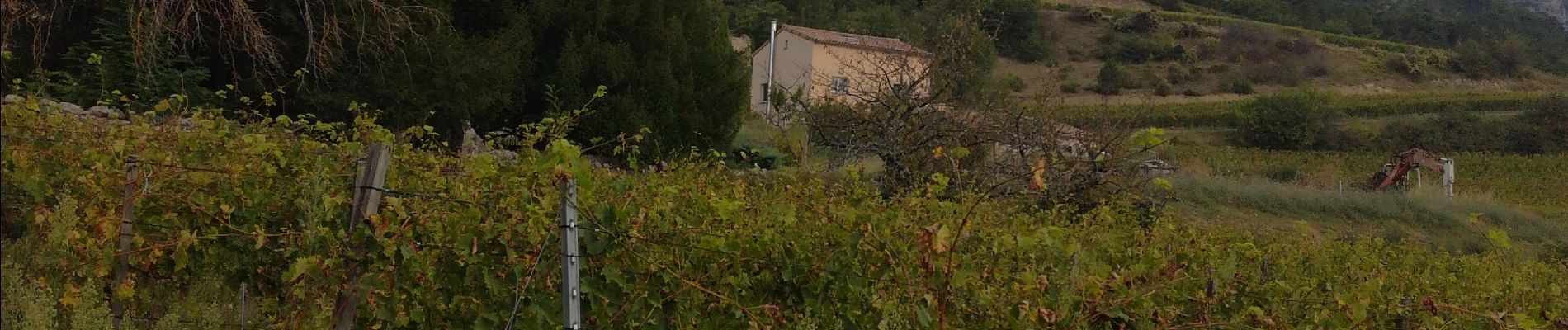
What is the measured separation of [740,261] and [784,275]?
144 millimetres

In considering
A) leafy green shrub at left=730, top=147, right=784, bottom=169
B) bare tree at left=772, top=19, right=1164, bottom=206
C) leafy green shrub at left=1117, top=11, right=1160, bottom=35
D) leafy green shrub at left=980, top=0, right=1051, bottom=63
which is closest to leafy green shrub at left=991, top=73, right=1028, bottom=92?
leafy green shrub at left=980, top=0, right=1051, bottom=63

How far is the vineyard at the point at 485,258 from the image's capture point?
270 centimetres

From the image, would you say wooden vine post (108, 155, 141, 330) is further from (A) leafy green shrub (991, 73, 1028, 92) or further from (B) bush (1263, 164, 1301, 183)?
(A) leafy green shrub (991, 73, 1028, 92)

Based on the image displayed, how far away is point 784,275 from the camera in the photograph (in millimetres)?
2818

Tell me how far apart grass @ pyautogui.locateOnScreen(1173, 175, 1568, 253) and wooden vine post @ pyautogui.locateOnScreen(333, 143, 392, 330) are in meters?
12.3

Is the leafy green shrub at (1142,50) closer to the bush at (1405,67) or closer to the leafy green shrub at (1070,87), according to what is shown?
the leafy green shrub at (1070,87)

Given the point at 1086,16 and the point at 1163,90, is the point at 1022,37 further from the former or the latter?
the point at 1086,16

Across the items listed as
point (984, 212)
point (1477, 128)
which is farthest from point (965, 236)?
point (1477, 128)

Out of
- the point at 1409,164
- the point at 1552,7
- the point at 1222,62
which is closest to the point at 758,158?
the point at 1409,164

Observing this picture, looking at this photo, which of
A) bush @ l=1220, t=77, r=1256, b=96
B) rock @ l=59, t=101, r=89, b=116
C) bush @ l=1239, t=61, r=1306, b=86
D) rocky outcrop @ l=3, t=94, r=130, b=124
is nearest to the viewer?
rocky outcrop @ l=3, t=94, r=130, b=124

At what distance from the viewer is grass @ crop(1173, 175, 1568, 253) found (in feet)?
46.3

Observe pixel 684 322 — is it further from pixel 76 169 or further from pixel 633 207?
pixel 76 169

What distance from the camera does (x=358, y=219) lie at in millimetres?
2654

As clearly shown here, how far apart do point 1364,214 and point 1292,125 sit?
21.6 metres
